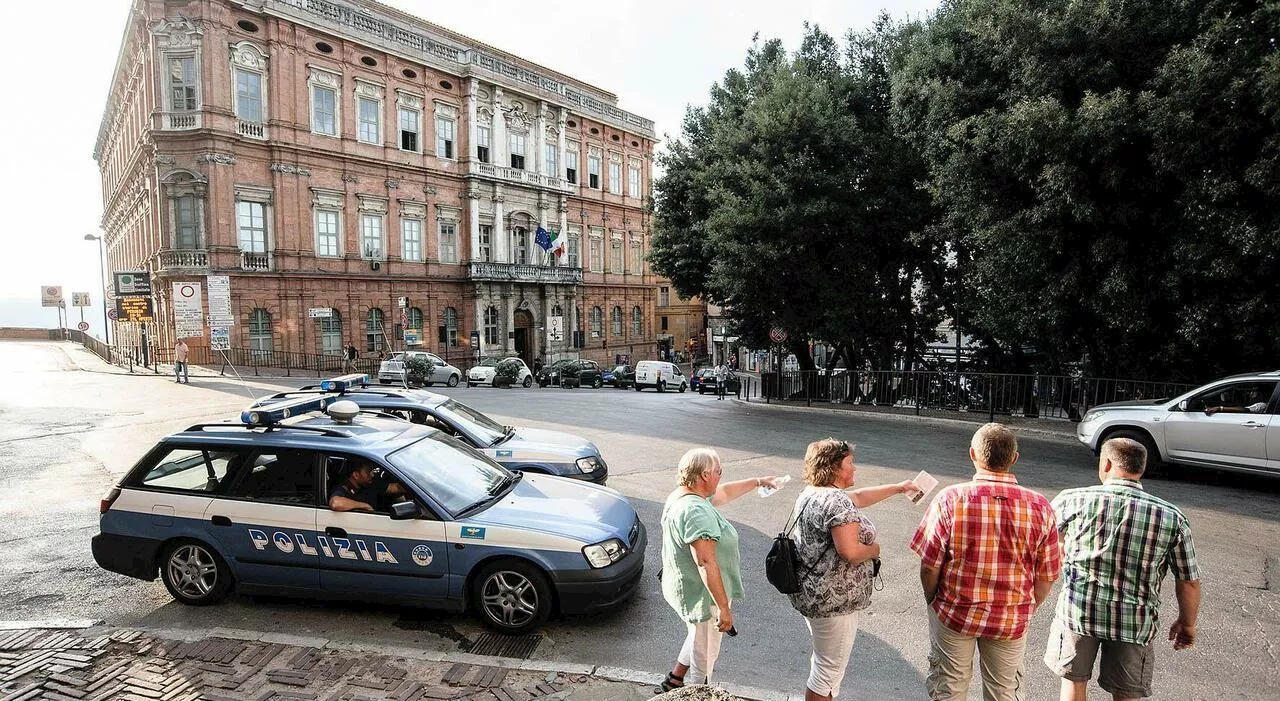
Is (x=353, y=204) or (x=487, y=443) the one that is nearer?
(x=487, y=443)

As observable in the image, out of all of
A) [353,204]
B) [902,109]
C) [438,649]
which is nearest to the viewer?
[438,649]

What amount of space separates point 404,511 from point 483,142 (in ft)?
138

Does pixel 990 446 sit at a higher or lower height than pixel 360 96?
lower

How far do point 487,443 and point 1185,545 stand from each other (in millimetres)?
6779

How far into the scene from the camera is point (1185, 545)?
3236mm

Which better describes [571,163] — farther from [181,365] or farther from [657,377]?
[181,365]

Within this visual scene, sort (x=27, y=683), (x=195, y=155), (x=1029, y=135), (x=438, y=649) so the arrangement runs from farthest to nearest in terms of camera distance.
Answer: (x=195, y=155)
(x=1029, y=135)
(x=438, y=649)
(x=27, y=683)

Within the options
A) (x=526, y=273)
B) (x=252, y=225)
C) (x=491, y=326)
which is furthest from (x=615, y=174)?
(x=252, y=225)

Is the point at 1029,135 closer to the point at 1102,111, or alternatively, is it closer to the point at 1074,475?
the point at 1102,111

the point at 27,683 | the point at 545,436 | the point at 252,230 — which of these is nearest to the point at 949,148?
the point at 545,436

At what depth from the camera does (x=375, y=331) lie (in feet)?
126

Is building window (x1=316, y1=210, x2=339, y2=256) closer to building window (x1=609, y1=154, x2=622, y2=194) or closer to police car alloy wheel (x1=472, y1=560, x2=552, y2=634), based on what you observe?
building window (x1=609, y1=154, x2=622, y2=194)

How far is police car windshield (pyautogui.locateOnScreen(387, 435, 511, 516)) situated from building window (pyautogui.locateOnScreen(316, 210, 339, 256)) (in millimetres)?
33860

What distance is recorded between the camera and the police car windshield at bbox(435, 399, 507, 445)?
8.41 meters
